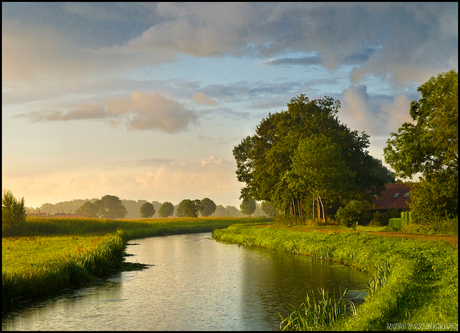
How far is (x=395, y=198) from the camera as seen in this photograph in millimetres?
75438

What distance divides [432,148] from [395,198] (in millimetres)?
38266

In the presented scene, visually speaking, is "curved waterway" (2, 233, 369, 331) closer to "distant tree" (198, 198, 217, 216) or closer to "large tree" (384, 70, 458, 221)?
"large tree" (384, 70, 458, 221)

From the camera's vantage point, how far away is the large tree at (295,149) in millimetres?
63531

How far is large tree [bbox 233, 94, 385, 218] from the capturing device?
6353 cm

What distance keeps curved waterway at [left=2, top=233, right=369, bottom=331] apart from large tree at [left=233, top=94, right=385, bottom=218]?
92.2 feet

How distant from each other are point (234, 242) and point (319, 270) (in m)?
30.5

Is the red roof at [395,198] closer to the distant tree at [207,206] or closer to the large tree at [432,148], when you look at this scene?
the large tree at [432,148]

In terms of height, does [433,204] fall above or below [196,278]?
above

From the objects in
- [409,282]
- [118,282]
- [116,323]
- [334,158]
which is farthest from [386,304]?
[334,158]

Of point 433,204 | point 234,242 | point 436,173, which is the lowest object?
point 234,242

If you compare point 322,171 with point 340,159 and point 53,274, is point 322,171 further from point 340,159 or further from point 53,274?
point 53,274

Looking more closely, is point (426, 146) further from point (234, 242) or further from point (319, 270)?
point (234, 242)

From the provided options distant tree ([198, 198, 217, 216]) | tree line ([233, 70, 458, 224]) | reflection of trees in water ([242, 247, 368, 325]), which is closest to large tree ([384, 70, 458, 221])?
tree line ([233, 70, 458, 224])

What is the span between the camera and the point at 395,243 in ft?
106
